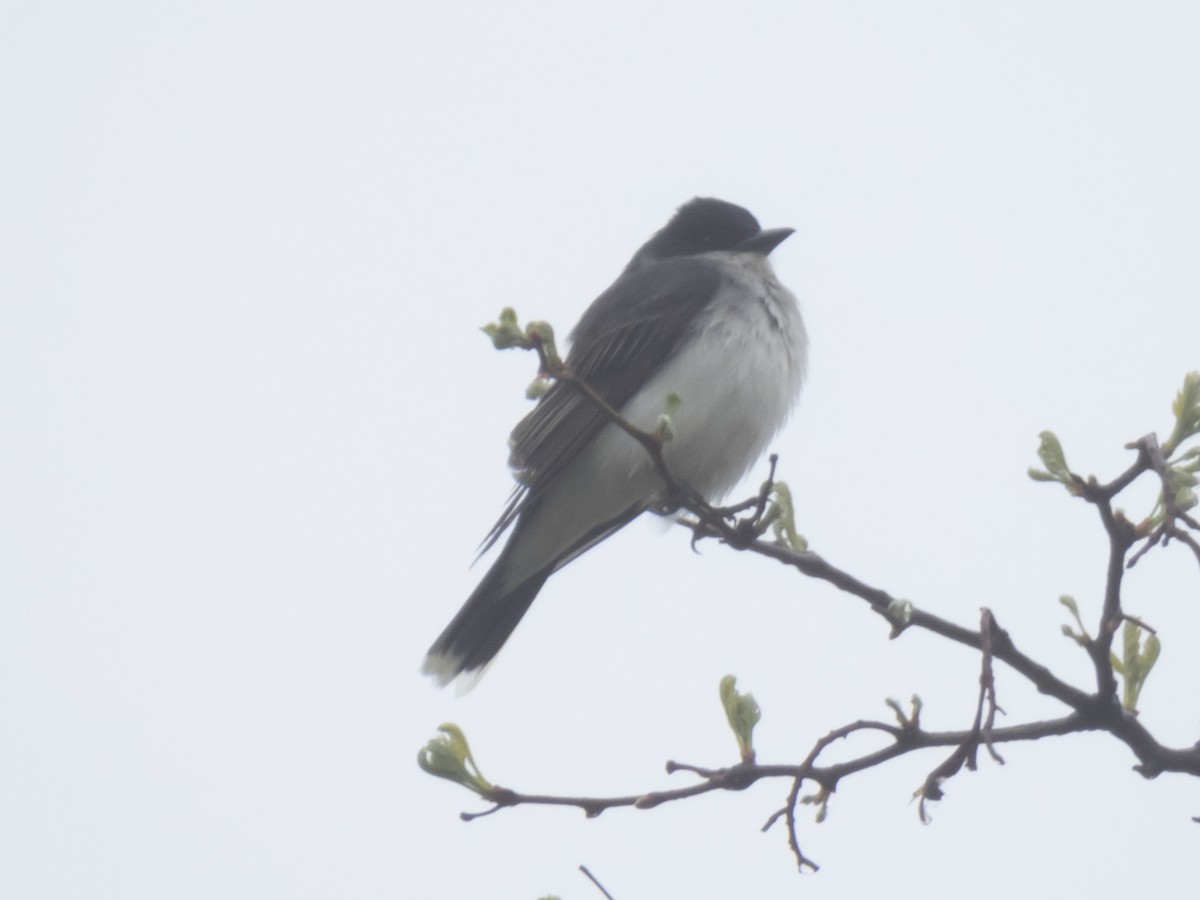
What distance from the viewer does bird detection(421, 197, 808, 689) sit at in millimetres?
5695

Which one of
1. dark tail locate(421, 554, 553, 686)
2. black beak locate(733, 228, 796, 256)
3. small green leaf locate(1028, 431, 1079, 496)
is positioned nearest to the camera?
small green leaf locate(1028, 431, 1079, 496)

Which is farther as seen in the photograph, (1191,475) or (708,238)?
(708,238)

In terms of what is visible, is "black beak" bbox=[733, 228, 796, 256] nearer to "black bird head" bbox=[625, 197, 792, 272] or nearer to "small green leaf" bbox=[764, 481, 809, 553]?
"black bird head" bbox=[625, 197, 792, 272]

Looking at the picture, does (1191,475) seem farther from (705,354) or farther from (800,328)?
(800,328)

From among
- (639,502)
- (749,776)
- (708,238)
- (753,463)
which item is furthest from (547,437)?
(749,776)

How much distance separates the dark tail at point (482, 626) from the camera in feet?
20.1

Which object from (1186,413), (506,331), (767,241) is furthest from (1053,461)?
(767,241)

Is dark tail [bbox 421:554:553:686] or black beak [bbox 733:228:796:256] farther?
black beak [bbox 733:228:796:256]

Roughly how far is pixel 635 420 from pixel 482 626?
117 centimetres

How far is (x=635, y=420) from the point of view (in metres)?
5.78

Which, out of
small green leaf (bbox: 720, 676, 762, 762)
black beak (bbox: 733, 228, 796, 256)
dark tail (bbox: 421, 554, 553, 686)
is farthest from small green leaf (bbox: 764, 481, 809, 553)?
black beak (bbox: 733, 228, 796, 256)

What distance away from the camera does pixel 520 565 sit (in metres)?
6.18

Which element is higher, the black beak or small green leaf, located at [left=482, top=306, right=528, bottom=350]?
the black beak

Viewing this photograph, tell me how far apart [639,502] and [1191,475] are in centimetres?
348
